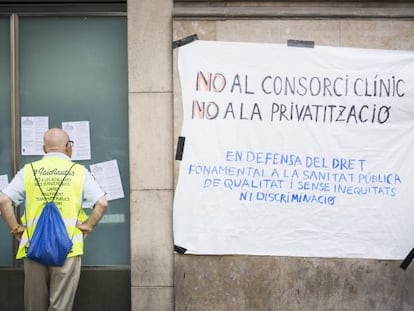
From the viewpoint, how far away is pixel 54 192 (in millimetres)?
5125

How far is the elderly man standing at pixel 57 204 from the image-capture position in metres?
5.14

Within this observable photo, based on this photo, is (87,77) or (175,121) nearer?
(175,121)

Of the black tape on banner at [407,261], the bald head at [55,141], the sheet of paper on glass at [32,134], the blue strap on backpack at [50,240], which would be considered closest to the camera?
the blue strap on backpack at [50,240]

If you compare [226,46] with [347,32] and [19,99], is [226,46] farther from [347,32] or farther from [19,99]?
[19,99]

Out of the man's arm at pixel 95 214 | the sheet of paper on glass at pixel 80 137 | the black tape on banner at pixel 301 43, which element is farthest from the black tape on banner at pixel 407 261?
the sheet of paper on glass at pixel 80 137

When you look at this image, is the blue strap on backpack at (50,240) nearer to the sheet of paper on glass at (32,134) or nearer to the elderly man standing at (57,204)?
the elderly man standing at (57,204)

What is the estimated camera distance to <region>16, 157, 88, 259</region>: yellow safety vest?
5129 millimetres

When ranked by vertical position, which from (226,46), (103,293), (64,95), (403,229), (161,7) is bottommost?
(103,293)

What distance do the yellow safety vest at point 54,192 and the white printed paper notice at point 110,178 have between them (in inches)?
51.9

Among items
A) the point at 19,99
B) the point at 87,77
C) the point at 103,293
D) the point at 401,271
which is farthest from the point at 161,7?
the point at 401,271

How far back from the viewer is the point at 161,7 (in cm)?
617

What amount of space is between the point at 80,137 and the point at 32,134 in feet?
1.69

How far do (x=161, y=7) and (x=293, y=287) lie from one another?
3126mm

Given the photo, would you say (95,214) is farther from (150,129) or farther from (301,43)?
(301,43)
